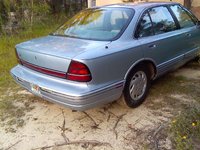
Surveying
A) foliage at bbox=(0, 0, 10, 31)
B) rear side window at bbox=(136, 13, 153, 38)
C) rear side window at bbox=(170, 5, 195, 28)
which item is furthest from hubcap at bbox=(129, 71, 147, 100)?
foliage at bbox=(0, 0, 10, 31)

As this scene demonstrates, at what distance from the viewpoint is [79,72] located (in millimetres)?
2969

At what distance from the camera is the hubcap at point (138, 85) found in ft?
12.3

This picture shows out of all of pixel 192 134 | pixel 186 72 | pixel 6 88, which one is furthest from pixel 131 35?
pixel 6 88

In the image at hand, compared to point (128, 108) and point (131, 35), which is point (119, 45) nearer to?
point (131, 35)

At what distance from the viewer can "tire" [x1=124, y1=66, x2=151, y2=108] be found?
3650mm

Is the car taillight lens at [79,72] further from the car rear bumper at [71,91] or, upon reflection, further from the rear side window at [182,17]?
the rear side window at [182,17]

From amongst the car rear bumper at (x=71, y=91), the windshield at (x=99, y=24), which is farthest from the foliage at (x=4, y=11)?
the car rear bumper at (x=71, y=91)

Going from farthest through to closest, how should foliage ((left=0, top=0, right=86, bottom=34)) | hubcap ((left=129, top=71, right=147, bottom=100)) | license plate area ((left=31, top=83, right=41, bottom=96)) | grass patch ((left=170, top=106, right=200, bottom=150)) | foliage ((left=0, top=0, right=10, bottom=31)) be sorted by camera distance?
foliage ((left=0, top=0, right=86, bottom=34))
foliage ((left=0, top=0, right=10, bottom=31))
hubcap ((left=129, top=71, right=147, bottom=100))
license plate area ((left=31, top=83, right=41, bottom=96))
grass patch ((left=170, top=106, right=200, bottom=150))

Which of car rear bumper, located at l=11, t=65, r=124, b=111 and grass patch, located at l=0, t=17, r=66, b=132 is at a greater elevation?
car rear bumper, located at l=11, t=65, r=124, b=111

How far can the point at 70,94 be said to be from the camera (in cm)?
299

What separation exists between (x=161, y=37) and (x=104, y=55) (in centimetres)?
139

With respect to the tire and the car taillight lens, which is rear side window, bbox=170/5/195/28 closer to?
the tire

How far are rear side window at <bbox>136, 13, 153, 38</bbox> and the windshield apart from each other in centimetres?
20

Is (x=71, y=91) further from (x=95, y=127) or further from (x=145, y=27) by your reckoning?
(x=145, y=27)
